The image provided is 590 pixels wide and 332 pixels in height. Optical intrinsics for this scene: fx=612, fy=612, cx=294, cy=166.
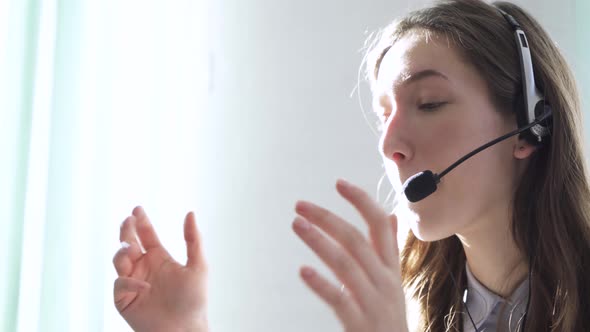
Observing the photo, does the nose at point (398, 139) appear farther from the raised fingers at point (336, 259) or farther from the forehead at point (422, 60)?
the raised fingers at point (336, 259)

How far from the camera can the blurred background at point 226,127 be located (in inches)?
44.8

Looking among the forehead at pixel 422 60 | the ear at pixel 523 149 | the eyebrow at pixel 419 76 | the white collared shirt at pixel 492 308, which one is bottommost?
the white collared shirt at pixel 492 308

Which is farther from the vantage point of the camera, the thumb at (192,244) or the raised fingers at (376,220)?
the thumb at (192,244)

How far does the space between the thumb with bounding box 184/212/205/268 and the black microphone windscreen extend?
274 millimetres

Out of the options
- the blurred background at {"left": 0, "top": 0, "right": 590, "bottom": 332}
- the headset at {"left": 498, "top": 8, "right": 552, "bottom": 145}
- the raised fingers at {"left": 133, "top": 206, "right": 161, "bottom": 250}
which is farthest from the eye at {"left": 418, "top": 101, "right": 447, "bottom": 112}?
the blurred background at {"left": 0, "top": 0, "right": 590, "bottom": 332}

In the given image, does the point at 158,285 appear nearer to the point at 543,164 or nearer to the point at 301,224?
the point at 301,224

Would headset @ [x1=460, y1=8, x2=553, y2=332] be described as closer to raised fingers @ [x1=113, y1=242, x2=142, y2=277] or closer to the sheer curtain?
raised fingers @ [x1=113, y1=242, x2=142, y2=277]

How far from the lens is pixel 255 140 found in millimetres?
1457

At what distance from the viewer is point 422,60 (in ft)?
2.90

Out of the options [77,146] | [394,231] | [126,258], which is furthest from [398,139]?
[77,146]

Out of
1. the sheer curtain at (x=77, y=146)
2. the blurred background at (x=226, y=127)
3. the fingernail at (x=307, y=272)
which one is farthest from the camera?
the blurred background at (x=226, y=127)

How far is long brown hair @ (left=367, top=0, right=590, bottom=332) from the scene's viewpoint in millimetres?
881

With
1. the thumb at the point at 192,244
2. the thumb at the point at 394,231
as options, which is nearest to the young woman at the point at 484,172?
the thumb at the point at 192,244

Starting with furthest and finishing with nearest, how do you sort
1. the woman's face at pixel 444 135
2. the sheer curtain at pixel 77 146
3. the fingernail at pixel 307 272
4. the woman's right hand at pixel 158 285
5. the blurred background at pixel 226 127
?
the blurred background at pixel 226 127
the sheer curtain at pixel 77 146
the woman's face at pixel 444 135
the woman's right hand at pixel 158 285
the fingernail at pixel 307 272
